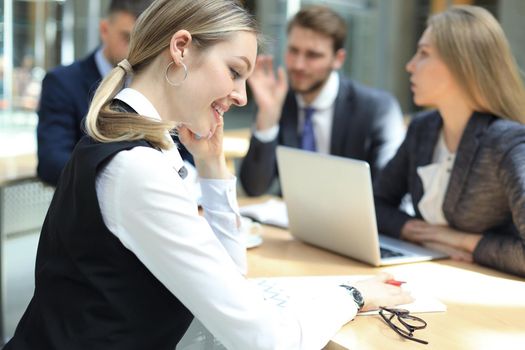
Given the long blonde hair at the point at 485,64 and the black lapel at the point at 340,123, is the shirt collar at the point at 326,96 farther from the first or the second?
the long blonde hair at the point at 485,64

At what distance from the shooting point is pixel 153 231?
3.34 feet

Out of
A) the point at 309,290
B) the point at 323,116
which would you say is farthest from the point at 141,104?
the point at 323,116

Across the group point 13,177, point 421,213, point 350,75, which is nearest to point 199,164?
point 421,213

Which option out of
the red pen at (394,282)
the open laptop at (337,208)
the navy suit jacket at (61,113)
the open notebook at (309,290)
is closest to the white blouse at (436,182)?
the open laptop at (337,208)

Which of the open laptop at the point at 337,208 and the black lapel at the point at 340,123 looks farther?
the black lapel at the point at 340,123

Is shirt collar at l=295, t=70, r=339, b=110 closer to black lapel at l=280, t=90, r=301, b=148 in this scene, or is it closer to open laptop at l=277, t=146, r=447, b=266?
black lapel at l=280, t=90, r=301, b=148

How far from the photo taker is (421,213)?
79.8 inches

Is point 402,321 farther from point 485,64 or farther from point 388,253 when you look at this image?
point 485,64

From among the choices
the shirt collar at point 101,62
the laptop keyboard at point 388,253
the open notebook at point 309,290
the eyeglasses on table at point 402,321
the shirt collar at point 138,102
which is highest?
the shirt collar at point 138,102

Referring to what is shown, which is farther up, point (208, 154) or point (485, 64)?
point (485, 64)

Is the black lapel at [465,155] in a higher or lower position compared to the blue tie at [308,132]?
higher

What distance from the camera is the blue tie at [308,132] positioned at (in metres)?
2.82

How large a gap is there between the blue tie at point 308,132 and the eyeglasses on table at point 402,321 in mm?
1558

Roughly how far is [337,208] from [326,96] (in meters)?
1.23
